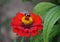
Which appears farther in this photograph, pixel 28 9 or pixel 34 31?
pixel 28 9

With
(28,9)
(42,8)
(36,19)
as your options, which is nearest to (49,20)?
(36,19)

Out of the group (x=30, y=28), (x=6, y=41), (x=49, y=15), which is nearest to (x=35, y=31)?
(x=30, y=28)

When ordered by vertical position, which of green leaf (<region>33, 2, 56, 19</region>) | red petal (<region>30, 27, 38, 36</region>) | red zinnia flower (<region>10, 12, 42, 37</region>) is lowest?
red petal (<region>30, 27, 38, 36</region>)

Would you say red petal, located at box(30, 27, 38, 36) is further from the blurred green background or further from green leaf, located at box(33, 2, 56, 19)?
green leaf, located at box(33, 2, 56, 19)

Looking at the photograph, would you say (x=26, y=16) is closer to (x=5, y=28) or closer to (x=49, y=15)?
(x=49, y=15)

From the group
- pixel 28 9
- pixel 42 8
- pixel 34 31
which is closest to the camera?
pixel 34 31

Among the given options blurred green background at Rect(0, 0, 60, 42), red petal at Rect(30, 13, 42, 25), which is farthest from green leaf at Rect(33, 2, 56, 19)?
red petal at Rect(30, 13, 42, 25)

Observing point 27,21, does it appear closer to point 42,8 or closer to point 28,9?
point 42,8
